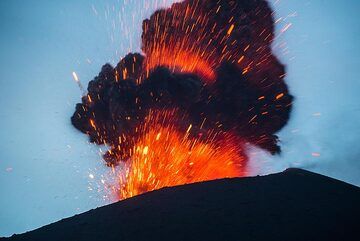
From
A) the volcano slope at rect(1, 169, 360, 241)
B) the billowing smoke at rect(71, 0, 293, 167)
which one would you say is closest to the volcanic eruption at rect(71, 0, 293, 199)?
the billowing smoke at rect(71, 0, 293, 167)

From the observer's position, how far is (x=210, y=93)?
21.3 meters

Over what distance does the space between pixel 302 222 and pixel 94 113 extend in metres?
20.6

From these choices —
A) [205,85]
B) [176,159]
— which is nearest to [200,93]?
Answer: [205,85]

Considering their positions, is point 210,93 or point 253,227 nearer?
Result: point 253,227

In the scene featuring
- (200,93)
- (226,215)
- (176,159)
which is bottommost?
(176,159)

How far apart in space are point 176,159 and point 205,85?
6871 mm

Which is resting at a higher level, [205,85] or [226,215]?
[226,215]

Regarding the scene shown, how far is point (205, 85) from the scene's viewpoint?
68.5 ft

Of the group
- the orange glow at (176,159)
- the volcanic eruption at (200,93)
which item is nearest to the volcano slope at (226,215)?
the orange glow at (176,159)

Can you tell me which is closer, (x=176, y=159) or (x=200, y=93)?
(x=176, y=159)

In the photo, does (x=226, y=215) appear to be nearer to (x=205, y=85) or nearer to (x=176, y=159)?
(x=176, y=159)

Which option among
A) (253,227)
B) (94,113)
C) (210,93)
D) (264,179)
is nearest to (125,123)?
(94,113)

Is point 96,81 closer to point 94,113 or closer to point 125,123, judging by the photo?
point 94,113

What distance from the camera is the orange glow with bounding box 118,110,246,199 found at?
13320mm
